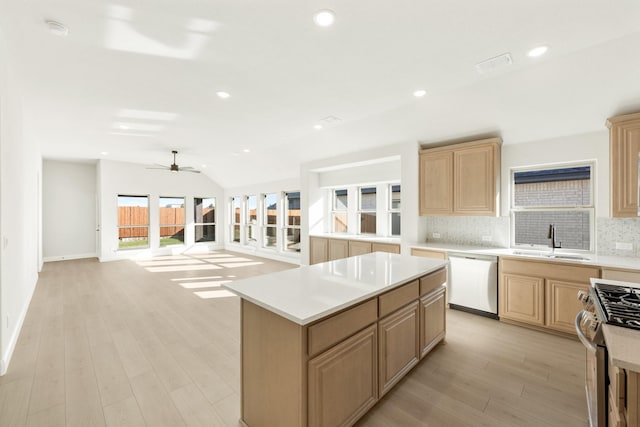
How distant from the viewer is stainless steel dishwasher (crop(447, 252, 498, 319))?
3.43 meters

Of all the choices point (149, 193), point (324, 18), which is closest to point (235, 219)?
point (149, 193)

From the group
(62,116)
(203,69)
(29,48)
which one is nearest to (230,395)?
(203,69)

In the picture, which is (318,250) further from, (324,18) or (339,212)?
(324,18)

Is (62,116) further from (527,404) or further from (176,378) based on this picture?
(527,404)

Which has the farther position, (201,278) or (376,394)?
(201,278)

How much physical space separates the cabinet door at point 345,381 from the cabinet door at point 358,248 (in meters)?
3.21

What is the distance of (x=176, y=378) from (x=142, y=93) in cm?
313

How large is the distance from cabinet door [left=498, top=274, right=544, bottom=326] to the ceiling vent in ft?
7.76

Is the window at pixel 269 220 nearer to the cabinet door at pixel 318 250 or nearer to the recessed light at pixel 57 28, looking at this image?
the cabinet door at pixel 318 250

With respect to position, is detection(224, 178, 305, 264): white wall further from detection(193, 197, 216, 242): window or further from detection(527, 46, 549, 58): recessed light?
detection(527, 46, 549, 58): recessed light

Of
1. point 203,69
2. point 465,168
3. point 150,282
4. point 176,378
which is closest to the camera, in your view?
point 176,378

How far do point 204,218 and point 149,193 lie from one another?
76.5 inches

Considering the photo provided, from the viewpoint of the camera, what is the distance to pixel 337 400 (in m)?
1.56

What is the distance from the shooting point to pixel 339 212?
642 cm
